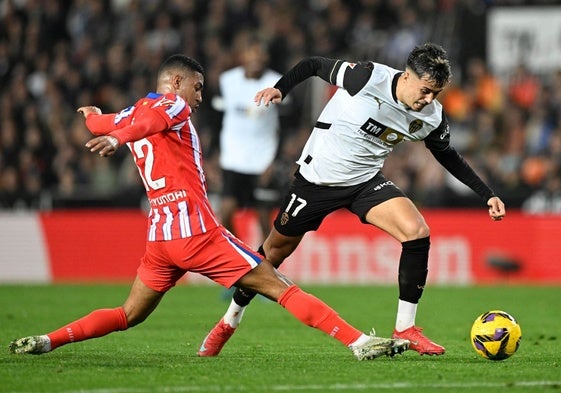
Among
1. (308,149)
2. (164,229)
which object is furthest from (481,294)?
(164,229)

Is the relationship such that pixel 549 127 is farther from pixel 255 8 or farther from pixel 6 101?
pixel 6 101

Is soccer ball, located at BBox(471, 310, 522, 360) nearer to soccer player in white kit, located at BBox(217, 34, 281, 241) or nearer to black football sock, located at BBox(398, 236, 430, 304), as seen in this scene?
black football sock, located at BBox(398, 236, 430, 304)

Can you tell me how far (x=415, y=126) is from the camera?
8.14 m

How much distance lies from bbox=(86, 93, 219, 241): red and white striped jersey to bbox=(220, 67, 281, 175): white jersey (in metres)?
6.54

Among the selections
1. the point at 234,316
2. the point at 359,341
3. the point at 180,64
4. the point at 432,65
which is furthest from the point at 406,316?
the point at 180,64

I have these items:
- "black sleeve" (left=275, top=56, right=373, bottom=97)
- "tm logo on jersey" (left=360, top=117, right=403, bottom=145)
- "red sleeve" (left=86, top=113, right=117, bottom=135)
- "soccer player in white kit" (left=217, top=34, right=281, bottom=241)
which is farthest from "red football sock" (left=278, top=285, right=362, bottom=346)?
"soccer player in white kit" (left=217, top=34, right=281, bottom=241)

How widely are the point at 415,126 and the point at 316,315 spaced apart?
5.94 feet

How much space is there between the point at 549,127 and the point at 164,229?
43.5 feet

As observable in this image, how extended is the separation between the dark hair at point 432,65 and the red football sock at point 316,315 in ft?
5.92

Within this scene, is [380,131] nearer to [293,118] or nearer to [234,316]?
[234,316]

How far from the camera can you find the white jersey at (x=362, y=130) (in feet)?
26.6

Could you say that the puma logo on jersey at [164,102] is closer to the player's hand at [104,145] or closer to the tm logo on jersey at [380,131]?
the player's hand at [104,145]

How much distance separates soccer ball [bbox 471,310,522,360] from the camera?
25.0ft

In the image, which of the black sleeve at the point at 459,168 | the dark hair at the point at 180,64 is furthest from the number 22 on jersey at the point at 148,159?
the black sleeve at the point at 459,168
